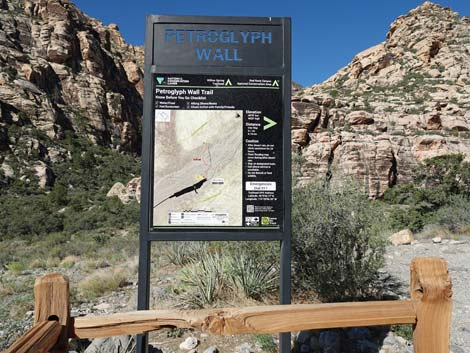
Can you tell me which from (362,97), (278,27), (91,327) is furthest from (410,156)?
(91,327)

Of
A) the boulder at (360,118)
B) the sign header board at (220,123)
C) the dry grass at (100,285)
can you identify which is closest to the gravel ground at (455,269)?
the sign header board at (220,123)

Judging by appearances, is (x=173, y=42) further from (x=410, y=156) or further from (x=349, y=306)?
(x=410, y=156)

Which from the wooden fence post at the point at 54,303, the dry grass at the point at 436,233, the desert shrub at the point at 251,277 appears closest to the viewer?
the wooden fence post at the point at 54,303

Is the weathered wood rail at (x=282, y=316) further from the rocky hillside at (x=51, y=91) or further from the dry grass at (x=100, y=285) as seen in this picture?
the rocky hillside at (x=51, y=91)

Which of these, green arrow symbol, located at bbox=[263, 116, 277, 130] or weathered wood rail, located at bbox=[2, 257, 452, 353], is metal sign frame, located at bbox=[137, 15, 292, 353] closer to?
green arrow symbol, located at bbox=[263, 116, 277, 130]

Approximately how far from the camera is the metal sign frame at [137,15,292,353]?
244 cm

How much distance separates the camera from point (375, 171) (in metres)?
22.1

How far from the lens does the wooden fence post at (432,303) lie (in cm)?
154

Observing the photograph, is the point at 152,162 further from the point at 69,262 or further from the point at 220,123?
the point at 69,262

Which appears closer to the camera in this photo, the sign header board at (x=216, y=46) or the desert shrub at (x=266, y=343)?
the sign header board at (x=216, y=46)

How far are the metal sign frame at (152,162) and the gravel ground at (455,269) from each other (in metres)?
2.29

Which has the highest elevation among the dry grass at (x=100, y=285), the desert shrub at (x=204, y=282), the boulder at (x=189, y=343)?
the desert shrub at (x=204, y=282)

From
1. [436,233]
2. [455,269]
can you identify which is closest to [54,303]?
[455,269]

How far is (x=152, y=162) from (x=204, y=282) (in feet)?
7.56
